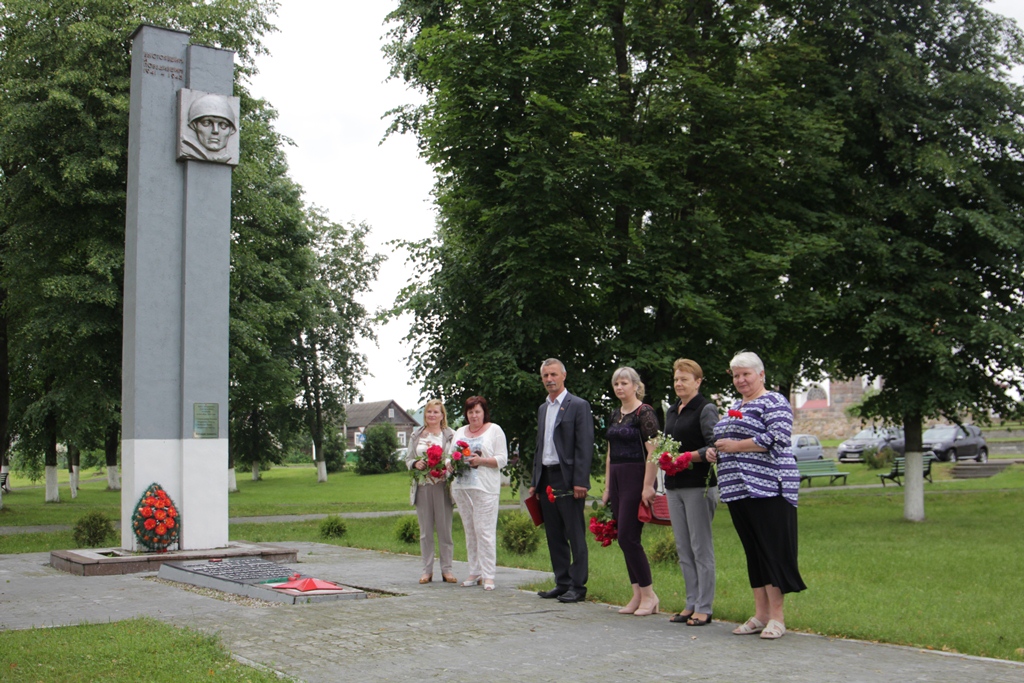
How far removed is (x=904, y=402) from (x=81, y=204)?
1708cm

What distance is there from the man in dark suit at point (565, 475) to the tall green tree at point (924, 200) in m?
11.4

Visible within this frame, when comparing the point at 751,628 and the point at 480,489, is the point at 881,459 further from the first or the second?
the point at 751,628

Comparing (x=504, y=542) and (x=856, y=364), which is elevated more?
(x=856, y=364)

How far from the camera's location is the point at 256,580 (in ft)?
32.0

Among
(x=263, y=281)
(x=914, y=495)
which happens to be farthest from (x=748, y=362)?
(x=263, y=281)

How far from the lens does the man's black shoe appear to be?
879cm

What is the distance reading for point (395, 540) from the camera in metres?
15.9

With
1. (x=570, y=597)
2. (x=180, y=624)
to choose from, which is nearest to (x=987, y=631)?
(x=570, y=597)

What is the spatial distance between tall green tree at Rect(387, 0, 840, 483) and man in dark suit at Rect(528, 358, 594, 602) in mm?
8689

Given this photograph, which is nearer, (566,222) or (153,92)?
(153,92)

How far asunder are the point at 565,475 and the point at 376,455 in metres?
52.5

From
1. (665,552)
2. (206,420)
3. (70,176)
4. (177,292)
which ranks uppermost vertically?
(70,176)

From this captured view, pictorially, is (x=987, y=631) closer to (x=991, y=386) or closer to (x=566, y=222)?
(x=566, y=222)

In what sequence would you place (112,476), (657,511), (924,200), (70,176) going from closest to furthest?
(657,511) → (70,176) → (924,200) → (112,476)
